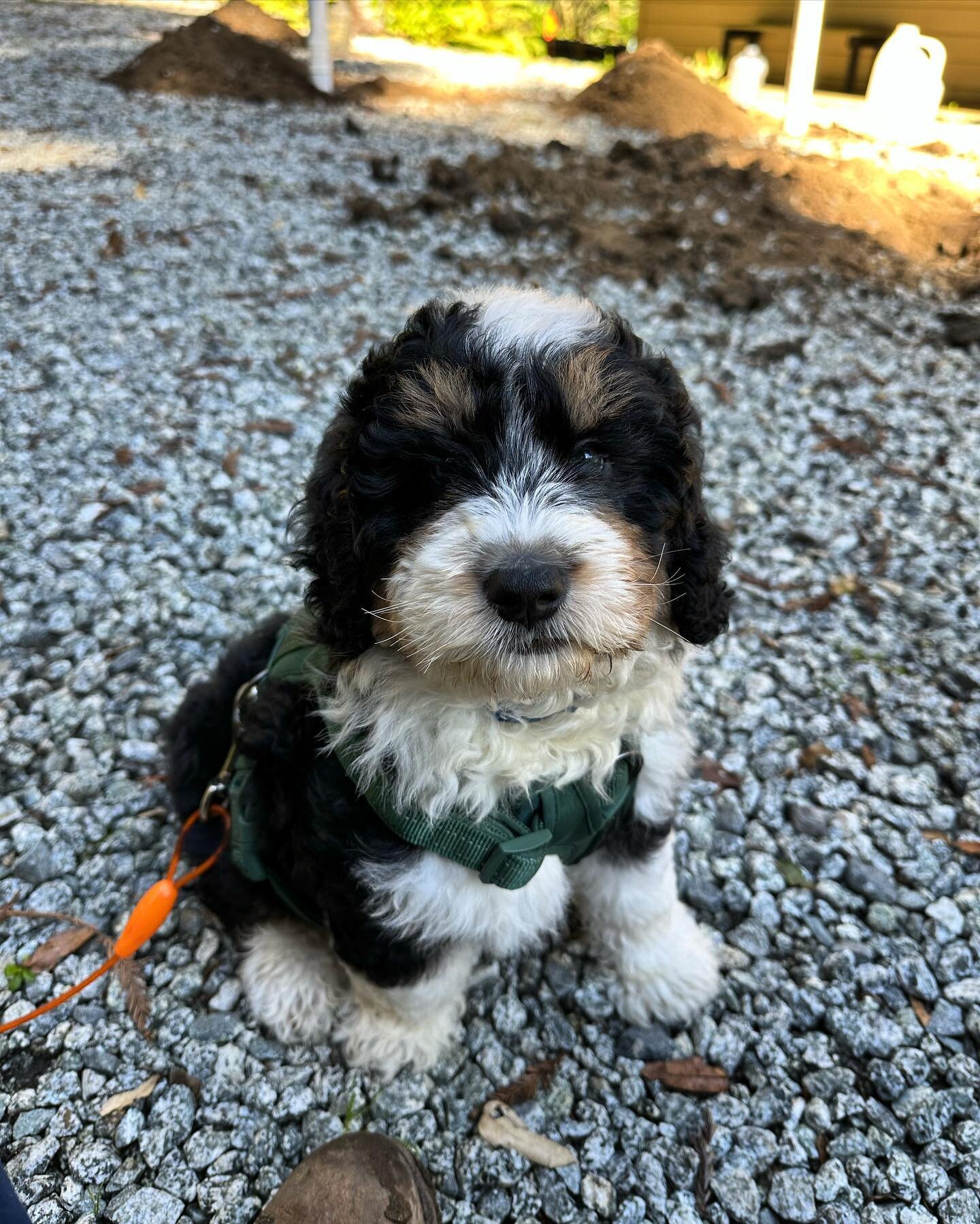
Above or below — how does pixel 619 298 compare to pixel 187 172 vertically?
below

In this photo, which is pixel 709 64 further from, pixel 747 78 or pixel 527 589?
pixel 527 589

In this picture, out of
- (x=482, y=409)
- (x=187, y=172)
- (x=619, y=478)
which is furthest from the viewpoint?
(x=187, y=172)

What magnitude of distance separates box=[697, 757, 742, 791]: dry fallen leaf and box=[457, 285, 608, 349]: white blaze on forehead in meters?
2.05

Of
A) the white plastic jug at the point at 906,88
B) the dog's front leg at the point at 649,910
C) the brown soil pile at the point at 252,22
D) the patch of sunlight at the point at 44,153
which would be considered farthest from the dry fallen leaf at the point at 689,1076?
the brown soil pile at the point at 252,22

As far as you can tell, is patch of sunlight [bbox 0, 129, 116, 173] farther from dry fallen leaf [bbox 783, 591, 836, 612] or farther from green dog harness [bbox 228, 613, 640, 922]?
green dog harness [bbox 228, 613, 640, 922]

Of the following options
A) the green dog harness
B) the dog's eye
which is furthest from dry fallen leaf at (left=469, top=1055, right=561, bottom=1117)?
the dog's eye

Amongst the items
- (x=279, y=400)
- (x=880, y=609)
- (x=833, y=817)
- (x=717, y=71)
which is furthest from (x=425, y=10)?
(x=833, y=817)

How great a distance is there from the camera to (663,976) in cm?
276

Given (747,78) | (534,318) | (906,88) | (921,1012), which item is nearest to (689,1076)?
(921,1012)

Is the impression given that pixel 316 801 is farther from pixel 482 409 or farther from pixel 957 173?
pixel 957 173

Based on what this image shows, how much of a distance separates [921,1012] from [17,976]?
2.86 meters

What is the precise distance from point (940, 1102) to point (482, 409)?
7.66 feet

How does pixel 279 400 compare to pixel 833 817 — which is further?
pixel 279 400

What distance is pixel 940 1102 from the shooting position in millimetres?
2510
